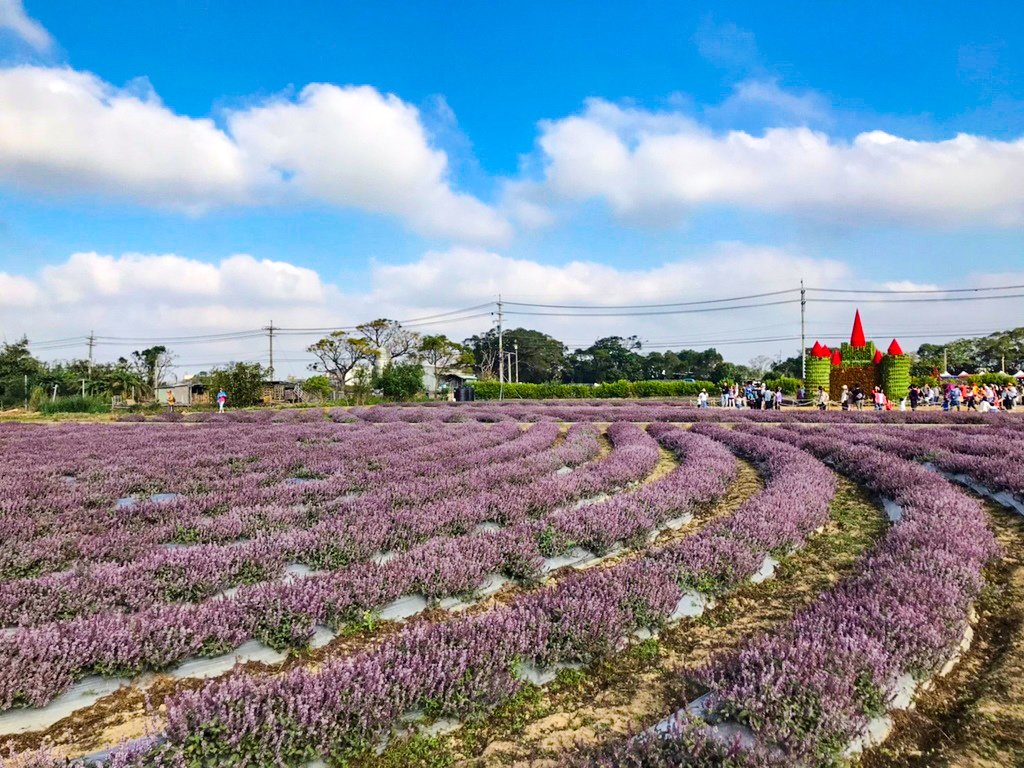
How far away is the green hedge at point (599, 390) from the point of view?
53.2 metres

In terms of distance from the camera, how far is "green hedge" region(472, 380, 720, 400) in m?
53.2

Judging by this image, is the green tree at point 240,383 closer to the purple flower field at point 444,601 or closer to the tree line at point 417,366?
the tree line at point 417,366

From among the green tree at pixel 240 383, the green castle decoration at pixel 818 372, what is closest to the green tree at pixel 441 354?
the green tree at pixel 240 383

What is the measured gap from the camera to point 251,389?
40.2 meters

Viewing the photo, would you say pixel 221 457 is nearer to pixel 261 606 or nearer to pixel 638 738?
pixel 261 606

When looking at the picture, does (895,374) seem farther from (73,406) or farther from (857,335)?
(73,406)

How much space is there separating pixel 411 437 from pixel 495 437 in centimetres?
218

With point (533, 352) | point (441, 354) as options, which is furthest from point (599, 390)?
point (533, 352)

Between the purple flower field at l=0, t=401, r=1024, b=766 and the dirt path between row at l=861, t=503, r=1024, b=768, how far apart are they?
5.8 inches

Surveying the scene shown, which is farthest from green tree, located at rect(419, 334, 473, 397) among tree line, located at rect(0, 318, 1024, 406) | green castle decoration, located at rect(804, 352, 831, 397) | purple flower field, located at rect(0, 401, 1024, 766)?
purple flower field, located at rect(0, 401, 1024, 766)

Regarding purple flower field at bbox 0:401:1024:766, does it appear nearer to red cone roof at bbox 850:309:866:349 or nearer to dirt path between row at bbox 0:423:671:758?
dirt path between row at bbox 0:423:671:758

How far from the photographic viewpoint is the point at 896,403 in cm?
3325

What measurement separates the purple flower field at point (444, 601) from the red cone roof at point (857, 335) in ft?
96.3

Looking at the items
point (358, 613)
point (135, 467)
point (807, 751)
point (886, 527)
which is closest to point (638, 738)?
point (807, 751)
